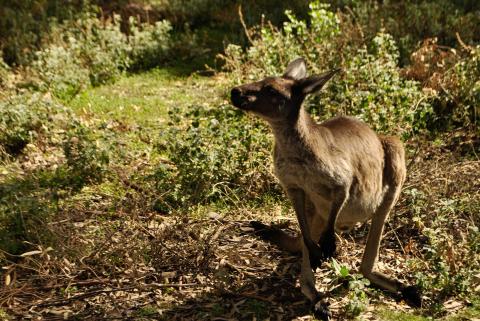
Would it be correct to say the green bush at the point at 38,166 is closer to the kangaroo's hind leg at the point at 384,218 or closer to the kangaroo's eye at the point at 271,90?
the kangaroo's eye at the point at 271,90

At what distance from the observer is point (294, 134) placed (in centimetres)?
496

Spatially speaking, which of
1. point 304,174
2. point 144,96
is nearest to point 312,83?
point 304,174

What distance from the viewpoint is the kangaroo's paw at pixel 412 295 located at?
17.3 ft

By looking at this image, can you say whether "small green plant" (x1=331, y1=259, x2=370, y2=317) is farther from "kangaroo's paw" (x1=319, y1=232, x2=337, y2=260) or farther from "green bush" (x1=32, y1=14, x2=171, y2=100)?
"green bush" (x1=32, y1=14, x2=171, y2=100)

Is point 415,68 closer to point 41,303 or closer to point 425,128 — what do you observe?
point 425,128

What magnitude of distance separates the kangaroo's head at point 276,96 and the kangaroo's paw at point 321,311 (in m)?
1.51

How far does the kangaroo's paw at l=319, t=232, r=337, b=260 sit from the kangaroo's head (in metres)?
0.99

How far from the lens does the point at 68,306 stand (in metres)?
5.14

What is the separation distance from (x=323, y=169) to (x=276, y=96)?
2.24 feet

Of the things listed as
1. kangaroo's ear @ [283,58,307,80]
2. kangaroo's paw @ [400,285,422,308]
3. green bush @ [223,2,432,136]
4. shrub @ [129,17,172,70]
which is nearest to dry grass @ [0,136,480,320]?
kangaroo's paw @ [400,285,422,308]

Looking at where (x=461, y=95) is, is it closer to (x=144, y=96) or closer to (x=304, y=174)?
(x=304, y=174)

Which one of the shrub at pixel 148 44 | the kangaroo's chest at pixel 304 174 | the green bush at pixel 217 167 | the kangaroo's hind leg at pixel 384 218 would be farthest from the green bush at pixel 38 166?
the shrub at pixel 148 44

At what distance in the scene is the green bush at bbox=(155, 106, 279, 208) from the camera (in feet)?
22.1

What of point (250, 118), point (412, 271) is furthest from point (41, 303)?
point (250, 118)
